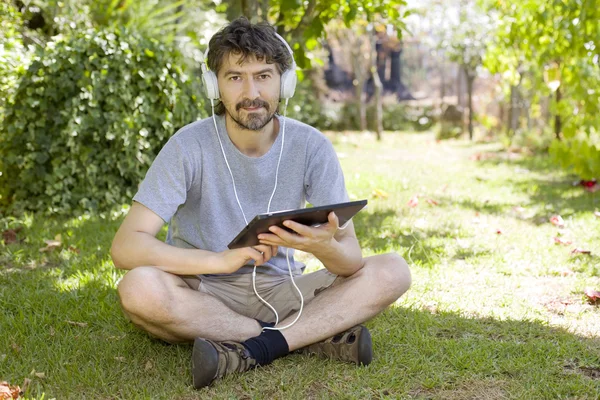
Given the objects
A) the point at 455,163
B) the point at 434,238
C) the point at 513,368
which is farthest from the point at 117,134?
the point at 455,163

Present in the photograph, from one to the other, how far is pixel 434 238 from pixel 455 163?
220 inches

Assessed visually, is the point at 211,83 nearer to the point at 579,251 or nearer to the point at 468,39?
the point at 579,251

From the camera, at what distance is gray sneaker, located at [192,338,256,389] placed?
8.19 feet

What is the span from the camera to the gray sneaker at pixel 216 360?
2.50 m

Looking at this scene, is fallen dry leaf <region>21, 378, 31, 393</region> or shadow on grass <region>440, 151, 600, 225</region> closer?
fallen dry leaf <region>21, 378, 31, 393</region>

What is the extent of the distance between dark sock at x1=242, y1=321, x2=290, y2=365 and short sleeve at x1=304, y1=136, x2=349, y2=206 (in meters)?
0.56

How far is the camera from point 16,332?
10.0ft

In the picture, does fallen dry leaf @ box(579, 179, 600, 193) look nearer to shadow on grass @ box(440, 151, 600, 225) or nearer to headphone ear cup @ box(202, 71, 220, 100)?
shadow on grass @ box(440, 151, 600, 225)

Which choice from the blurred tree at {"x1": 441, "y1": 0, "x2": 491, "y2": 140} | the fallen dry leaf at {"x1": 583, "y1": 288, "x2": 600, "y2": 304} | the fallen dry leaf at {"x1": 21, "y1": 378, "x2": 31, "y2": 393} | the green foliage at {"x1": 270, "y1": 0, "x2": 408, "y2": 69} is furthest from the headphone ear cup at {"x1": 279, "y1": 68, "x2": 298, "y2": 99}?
the blurred tree at {"x1": 441, "y1": 0, "x2": 491, "y2": 140}

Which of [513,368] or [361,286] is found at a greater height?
[361,286]

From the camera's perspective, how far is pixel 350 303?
2.82 m

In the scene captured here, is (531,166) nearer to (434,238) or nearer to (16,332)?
(434,238)

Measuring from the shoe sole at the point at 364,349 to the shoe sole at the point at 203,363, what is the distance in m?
0.58

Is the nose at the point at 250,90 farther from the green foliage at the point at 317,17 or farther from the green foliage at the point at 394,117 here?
the green foliage at the point at 394,117
